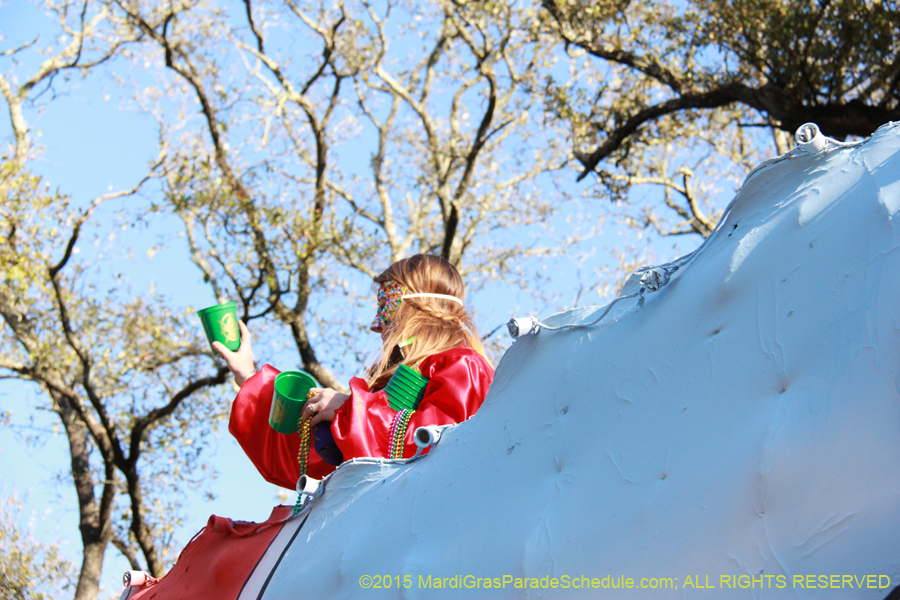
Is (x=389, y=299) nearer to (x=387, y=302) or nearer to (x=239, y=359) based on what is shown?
(x=387, y=302)

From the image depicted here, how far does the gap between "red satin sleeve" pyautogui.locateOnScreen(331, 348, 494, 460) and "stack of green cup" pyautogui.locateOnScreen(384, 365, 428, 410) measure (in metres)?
0.02

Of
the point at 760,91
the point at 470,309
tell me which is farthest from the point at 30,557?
the point at 760,91

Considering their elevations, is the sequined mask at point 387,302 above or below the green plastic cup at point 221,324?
below

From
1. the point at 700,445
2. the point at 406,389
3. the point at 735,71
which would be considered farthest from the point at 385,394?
the point at 735,71

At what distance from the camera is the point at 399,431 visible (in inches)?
78.2

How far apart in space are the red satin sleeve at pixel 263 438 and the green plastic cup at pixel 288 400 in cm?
16

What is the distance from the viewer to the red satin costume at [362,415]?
1.97 meters

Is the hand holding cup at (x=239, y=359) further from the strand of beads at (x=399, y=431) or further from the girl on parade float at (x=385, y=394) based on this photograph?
the strand of beads at (x=399, y=431)

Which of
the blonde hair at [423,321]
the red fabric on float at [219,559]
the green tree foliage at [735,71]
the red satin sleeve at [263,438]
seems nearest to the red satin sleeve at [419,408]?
the blonde hair at [423,321]

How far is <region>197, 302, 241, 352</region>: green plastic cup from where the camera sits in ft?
7.91

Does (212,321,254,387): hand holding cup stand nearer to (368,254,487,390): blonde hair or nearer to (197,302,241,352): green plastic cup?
(197,302,241,352): green plastic cup

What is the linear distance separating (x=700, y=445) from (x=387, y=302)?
52.4 inches

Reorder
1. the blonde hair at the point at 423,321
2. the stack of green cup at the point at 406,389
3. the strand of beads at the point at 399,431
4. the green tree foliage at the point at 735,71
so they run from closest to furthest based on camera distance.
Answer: the strand of beads at the point at 399,431 → the stack of green cup at the point at 406,389 → the blonde hair at the point at 423,321 → the green tree foliage at the point at 735,71

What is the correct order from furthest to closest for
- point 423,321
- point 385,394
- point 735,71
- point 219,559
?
1. point 735,71
2. point 423,321
3. point 385,394
4. point 219,559
